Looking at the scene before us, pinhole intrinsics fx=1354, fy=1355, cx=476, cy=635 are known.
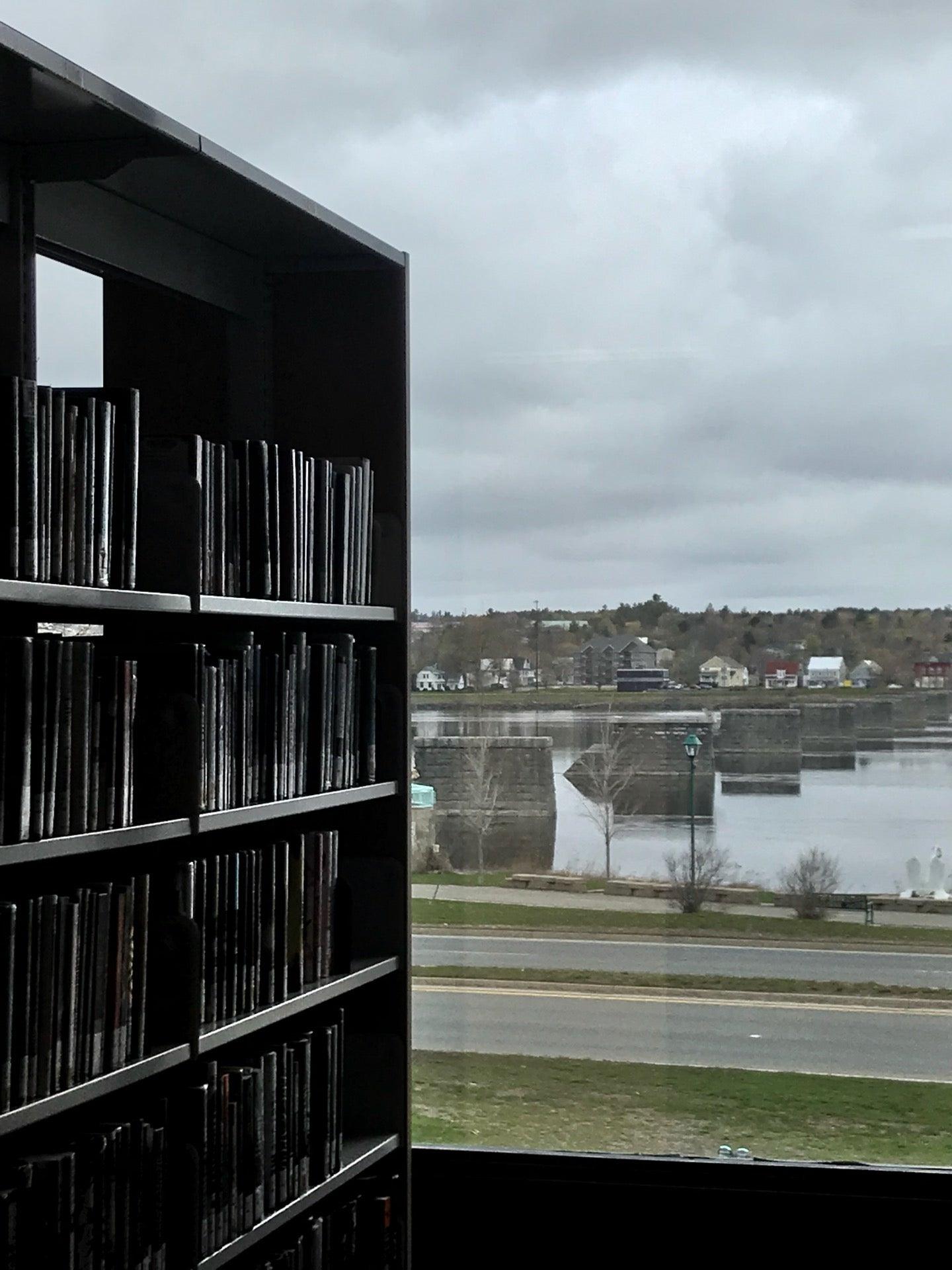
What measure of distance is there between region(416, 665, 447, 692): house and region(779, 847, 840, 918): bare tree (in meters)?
0.98

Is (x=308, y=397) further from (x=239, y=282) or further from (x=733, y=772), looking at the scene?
(x=733, y=772)

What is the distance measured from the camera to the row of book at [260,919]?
2.02 m

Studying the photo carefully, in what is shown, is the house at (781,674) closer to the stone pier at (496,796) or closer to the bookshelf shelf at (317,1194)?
the stone pier at (496,796)

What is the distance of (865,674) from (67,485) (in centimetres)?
225

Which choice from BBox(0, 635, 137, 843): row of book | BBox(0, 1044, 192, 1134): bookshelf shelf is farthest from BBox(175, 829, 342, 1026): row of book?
BBox(0, 635, 137, 843): row of book

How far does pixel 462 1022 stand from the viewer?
3.46 metres

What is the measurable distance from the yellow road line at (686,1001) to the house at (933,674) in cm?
79

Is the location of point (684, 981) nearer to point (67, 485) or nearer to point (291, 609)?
point (291, 609)

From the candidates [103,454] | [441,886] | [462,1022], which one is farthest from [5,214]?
[462,1022]

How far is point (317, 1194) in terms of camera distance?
2.29 meters

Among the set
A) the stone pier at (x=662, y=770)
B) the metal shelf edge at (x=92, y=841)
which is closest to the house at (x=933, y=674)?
the stone pier at (x=662, y=770)

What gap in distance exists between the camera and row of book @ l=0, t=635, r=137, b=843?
159 cm

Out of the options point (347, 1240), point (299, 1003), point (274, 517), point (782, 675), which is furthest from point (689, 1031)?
point (274, 517)

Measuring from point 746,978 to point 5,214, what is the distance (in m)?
2.40
